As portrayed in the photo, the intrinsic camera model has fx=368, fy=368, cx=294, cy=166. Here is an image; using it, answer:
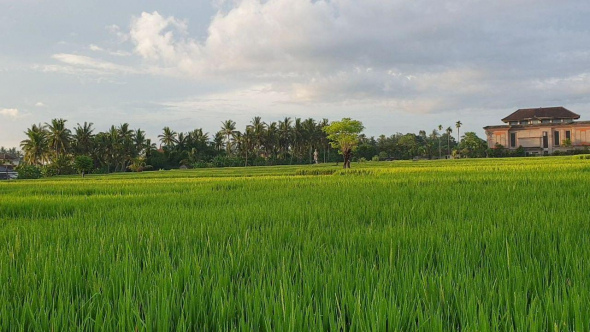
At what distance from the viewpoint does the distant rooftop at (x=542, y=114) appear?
5900 centimetres

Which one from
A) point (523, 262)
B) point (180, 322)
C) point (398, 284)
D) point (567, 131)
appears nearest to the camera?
point (180, 322)

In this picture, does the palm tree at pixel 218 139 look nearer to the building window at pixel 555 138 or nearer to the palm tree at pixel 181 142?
the palm tree at pixel 181 142

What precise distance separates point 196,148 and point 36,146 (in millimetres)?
20198

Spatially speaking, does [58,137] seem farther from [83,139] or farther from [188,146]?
[188,146]

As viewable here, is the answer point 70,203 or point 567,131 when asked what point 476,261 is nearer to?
point 70,203

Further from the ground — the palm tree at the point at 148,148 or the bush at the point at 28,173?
the palm tree at the point at 148,148

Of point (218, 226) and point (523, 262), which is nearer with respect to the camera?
point (523, 262)

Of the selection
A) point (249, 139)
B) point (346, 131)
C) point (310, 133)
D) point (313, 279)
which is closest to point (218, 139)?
point (249, 139)

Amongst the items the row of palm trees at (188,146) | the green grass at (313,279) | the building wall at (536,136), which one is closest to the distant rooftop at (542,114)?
the building wall at (536,136)

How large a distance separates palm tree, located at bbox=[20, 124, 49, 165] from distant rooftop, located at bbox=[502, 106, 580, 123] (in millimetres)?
69827

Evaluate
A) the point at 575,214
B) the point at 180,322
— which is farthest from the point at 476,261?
the point at 575,214

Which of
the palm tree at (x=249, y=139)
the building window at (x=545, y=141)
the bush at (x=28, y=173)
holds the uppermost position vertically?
the palm tree at (x=249, y=139)

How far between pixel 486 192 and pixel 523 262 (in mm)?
4266

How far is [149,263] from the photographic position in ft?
6.58
